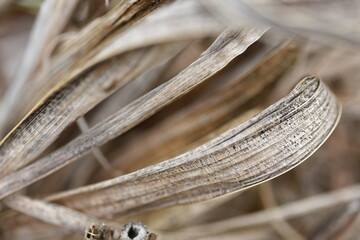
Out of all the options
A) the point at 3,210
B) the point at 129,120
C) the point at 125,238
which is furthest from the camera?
the point at 3,210

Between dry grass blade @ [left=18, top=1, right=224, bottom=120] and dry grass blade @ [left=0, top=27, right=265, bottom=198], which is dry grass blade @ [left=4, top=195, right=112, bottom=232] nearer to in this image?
dry grass blade @ [left=0, top=27, right=265, bottom=198]

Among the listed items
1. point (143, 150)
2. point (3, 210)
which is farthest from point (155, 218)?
point (3, 210)

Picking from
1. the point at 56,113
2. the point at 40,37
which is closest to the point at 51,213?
the point at 56,113

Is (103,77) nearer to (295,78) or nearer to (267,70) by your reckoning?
(267,70)

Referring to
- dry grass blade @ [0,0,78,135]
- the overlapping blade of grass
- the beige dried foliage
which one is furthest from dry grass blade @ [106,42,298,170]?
dry grass blade @ [0,0,78,135]

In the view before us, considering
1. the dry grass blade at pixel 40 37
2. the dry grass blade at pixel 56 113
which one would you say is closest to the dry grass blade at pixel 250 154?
the dry grass blade at pixel 56 113

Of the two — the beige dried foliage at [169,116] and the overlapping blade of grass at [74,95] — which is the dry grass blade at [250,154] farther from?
the overlapping blade of grass at [74,95]
